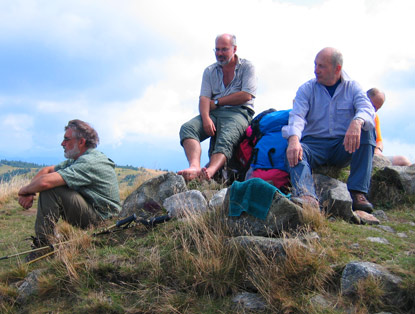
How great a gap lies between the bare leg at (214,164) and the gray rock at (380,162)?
2587 mm

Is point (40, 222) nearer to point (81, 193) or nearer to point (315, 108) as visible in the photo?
point (81, 193)

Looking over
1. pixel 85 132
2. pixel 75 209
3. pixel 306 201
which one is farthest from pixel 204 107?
pixel 306 201

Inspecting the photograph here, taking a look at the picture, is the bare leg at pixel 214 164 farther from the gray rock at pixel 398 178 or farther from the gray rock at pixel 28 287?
the gray rock at pixel 28 287

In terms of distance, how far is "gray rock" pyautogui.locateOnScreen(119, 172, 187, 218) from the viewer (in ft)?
18.3

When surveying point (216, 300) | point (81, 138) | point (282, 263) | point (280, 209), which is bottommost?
point (216, 300)

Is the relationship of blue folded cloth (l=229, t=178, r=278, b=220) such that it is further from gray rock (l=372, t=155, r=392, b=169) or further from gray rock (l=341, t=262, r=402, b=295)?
gray rock (l=372, t=155, r=392, b=169)

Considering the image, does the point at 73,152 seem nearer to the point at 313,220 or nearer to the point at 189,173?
the point at 189,173

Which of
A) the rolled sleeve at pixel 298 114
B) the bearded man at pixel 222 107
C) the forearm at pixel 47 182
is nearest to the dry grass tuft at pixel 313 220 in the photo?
the rolled sleeve at pixel 298 114

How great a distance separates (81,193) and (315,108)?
3417 millimetres

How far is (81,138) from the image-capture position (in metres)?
5.73

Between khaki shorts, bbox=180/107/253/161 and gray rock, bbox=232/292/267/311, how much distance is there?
321 cm

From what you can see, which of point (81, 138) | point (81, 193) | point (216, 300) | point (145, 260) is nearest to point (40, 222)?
point (81, 193)

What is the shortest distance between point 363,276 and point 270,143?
9.25ft

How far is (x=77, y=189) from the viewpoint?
17.7 ft
